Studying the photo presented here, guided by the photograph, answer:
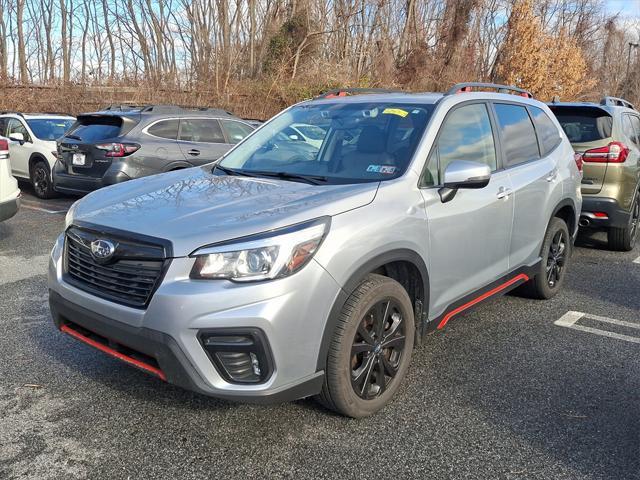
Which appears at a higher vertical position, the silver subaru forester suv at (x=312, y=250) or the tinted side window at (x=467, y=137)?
the tinted side window at (x=467, y=137)

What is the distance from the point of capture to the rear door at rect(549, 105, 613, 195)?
655cm

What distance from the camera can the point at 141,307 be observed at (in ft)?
8.79

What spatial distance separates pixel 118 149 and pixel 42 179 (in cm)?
325

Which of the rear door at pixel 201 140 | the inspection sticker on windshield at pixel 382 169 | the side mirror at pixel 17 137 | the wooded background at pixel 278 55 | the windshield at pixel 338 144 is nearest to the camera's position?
the inspection sticker on windshield at pixel 382 169

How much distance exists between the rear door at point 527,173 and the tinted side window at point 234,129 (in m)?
5.50

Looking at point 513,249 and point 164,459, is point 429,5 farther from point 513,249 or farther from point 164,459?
point 164,459

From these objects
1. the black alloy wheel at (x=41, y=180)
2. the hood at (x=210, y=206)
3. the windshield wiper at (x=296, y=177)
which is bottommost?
the black alloy wheel at (x=41, y=180)

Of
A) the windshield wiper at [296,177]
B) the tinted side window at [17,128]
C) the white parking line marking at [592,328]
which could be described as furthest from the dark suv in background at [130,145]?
the white parking line marking at [592,328]

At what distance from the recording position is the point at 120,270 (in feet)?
9.17

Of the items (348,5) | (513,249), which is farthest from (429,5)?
(513,249)

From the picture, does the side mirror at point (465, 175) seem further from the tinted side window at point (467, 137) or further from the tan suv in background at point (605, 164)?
the tan suv in background at point (605, 164)

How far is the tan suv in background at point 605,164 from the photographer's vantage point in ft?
21.3

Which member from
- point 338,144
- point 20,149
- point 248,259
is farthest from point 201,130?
point 248,259

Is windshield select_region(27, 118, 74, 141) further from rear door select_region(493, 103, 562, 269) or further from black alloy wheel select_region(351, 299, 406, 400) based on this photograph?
black alloy wheel select_region(351, 299, 406, 400)
